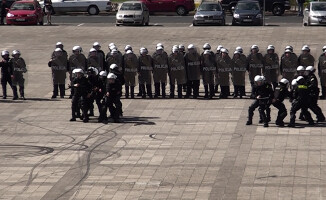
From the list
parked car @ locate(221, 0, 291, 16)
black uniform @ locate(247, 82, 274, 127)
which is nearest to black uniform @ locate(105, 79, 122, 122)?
black uniform @ locate(247, 82, 274, 127)

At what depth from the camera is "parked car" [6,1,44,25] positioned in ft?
162

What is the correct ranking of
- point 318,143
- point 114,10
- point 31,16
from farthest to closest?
point 114,10 → point 31,16 → point 318,143

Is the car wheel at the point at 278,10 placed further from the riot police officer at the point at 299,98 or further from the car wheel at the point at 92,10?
the riot police officer at the point at 299,98

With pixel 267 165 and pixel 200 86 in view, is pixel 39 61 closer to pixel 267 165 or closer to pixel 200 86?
pixel 200 86

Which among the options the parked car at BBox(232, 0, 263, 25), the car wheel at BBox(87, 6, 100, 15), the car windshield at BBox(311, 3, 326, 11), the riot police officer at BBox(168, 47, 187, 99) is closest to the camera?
the riot police officer at BBox(168, 47, 187, 99)

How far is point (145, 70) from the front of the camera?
105 feet

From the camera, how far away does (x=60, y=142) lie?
25.5 meters

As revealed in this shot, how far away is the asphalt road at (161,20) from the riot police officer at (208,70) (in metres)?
19.1

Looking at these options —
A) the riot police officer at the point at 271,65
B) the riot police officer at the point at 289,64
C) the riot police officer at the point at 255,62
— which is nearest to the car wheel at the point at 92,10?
the riot police officer at the point at 255,62

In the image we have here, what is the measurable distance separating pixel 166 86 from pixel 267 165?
12021 mm

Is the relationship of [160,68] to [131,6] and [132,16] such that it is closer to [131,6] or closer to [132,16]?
[132,16]

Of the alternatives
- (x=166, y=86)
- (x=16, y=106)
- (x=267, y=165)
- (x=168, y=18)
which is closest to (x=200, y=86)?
(x=166, y=86)

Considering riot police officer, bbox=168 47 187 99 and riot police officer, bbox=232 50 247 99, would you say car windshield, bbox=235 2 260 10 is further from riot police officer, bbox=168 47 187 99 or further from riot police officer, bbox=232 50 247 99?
riot police officer, bbox=168 47 187 99

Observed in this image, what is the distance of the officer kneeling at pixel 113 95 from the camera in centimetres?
2780
